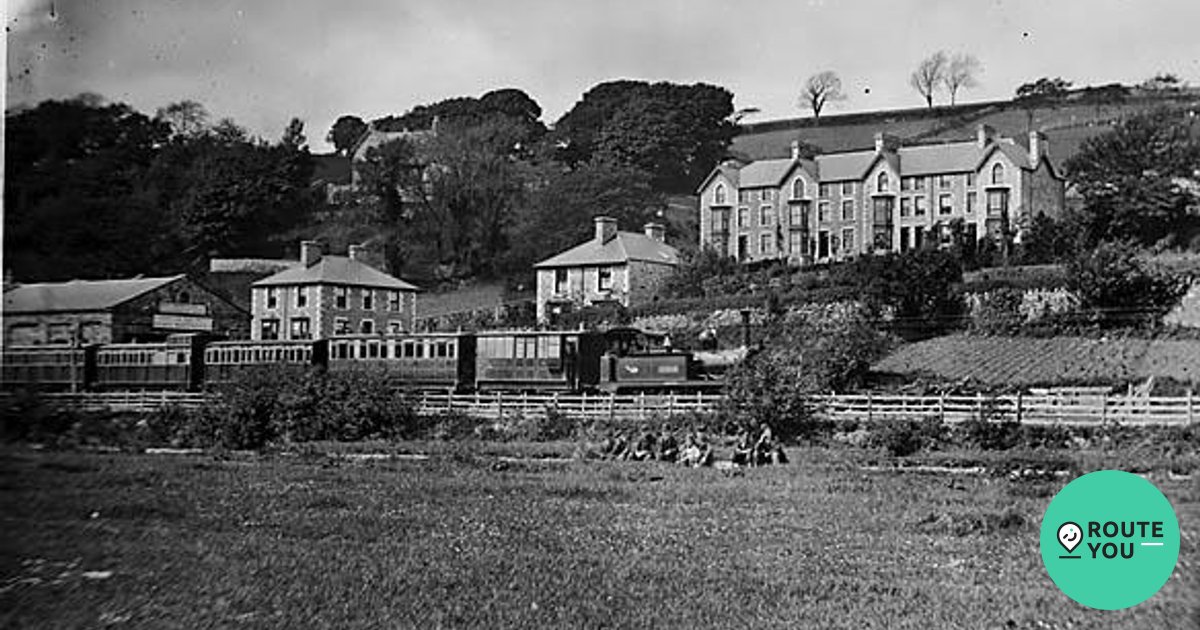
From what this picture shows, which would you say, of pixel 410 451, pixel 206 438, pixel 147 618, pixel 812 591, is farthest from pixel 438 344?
pixel 812 591

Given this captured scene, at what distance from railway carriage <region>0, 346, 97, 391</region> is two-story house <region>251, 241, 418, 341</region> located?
641mm

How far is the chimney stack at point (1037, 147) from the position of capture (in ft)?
12.7

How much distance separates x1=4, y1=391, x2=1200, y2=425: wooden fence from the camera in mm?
3889

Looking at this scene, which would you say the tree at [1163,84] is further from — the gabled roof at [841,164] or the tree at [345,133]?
the tree at [345,133]

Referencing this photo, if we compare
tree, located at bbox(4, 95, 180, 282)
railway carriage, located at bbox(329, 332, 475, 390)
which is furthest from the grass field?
tree, located at bbox(4, 95, 180, 282)

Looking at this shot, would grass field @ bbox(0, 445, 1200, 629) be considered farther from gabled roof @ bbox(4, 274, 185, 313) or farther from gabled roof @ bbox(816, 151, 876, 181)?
gabled roof @ bbox(816, 151, 876, 181)

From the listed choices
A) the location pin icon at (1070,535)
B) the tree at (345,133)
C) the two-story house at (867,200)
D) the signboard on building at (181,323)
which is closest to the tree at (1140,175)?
the two-story house at (867,200)

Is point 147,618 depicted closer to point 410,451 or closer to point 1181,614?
point 410,451

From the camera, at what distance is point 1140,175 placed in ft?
12.2

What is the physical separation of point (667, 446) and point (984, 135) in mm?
1727

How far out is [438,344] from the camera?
5.29 meters

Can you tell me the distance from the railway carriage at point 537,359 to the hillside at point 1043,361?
4.51 ft

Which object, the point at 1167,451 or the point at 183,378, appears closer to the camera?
the point at 1167,451

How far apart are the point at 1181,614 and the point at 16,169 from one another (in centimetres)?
398
